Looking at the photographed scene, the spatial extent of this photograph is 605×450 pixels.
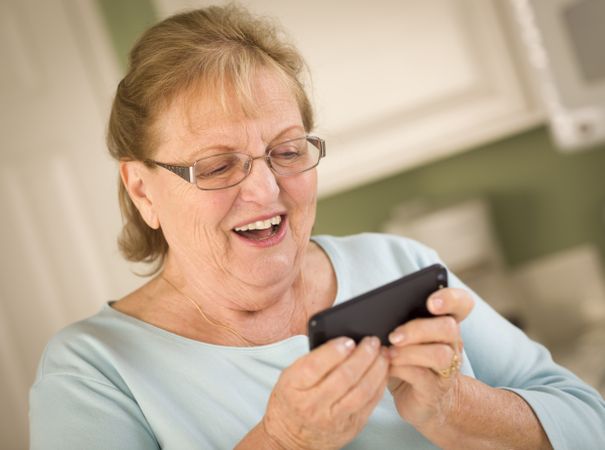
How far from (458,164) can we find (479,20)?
529 mm

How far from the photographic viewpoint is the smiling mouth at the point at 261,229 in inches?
39.9

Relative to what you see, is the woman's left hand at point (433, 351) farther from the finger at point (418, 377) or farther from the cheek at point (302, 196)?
the cheek at point (302, 196)

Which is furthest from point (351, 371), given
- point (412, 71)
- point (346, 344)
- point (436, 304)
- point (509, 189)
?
point (509, 189)

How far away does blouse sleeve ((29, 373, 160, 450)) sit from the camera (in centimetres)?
92

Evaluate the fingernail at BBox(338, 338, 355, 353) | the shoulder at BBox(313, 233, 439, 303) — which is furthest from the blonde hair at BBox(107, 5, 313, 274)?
the fingernail at BBox(338, 338, 355, 353)

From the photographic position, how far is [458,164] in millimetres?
2504

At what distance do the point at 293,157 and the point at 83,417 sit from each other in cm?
46

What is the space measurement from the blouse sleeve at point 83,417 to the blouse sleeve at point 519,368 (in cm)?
52

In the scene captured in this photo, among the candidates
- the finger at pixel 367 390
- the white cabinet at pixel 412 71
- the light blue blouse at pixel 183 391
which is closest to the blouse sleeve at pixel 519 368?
the light blue blouse at pixel 183 391

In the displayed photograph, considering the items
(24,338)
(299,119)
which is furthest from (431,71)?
(24,338)

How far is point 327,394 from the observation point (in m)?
0.80

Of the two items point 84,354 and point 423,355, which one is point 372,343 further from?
point 84,354

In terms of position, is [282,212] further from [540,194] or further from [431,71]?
[540,194]

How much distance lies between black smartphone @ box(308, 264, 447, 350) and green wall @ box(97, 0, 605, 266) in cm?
159
